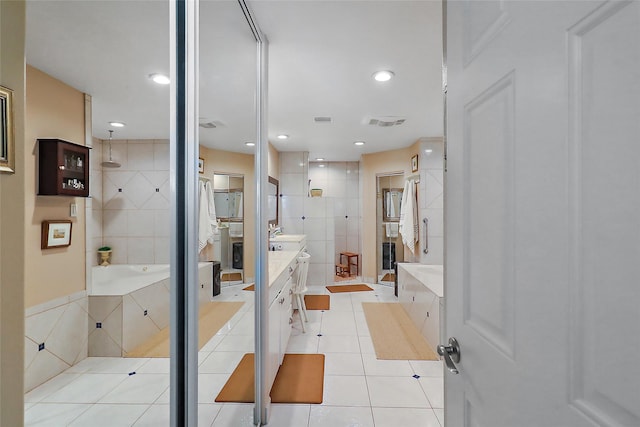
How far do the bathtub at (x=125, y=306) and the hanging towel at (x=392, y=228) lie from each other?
5470mm

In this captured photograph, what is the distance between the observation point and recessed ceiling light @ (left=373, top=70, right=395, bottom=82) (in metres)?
2.56

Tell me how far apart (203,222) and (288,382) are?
1.92 meters

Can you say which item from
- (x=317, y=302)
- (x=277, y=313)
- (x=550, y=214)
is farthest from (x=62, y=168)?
(x=317, y=302)

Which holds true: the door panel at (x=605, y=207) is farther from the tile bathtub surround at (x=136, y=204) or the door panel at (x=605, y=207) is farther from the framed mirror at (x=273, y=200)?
the framed mirror at (x=273, y=200)

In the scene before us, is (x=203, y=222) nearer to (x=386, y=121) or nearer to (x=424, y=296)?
(x=424, y=296)

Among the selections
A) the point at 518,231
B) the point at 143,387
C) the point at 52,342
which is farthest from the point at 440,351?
the point at 52,342

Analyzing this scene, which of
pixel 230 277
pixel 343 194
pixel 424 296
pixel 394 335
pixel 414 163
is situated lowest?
pixel 394 335

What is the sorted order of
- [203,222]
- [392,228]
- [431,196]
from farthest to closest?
[392,228] < [431,196] < [203,222]

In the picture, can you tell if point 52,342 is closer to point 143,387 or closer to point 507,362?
point 143,387

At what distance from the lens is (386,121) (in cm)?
394

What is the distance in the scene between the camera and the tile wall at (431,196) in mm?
4820

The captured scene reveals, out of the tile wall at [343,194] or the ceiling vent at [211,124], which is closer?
the ceiling vent at [211,124]

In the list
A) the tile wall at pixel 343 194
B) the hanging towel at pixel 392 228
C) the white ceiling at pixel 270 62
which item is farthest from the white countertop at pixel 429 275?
the tile wall at pixel 343 194

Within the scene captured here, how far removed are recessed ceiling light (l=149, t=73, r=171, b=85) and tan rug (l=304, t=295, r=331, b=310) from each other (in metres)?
3.95
